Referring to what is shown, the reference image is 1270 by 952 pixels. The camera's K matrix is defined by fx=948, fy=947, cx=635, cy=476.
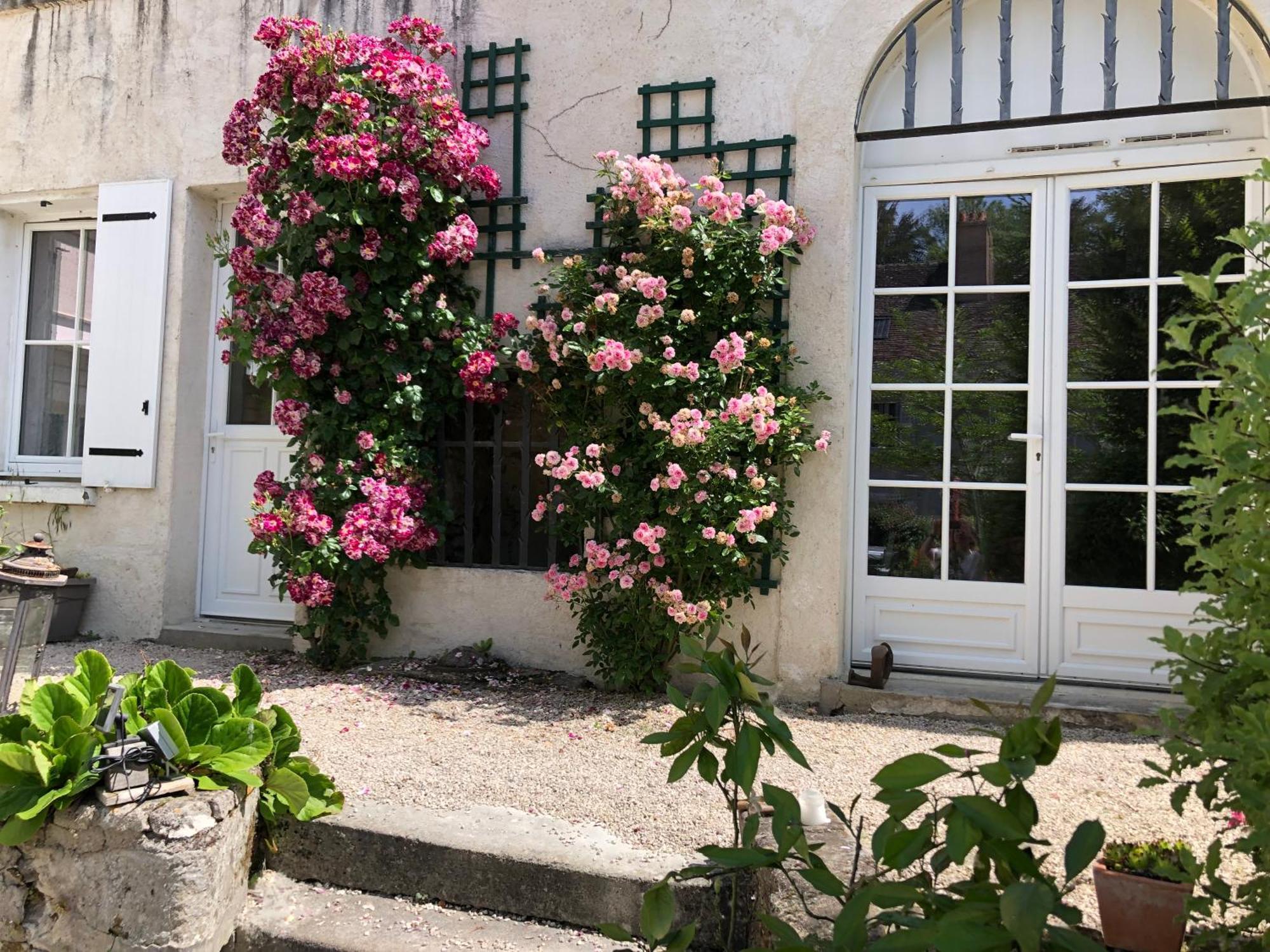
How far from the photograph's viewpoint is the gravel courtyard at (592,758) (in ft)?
9.45

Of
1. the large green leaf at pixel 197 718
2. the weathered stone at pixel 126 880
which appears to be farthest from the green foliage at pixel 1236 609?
the large green leaf at pixel 197 718

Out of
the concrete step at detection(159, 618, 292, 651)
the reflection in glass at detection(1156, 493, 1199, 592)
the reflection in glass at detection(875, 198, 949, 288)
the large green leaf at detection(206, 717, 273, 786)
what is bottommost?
the concrete step at detection(159, 618, 292, 651)

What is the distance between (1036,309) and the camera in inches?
169

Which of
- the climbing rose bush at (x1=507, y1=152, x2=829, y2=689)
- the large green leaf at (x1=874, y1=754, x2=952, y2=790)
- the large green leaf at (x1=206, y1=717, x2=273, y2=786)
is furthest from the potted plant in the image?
the large green leaf at (x1=206, y1=717, x2=273, y2=786)

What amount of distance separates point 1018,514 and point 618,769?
2.22m

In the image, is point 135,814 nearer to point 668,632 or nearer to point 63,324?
point 668,632

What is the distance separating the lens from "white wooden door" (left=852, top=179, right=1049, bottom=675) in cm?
429

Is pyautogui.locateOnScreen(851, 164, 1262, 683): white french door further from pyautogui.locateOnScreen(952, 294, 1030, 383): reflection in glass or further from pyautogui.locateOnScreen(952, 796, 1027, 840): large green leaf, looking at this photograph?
pyautogui.locateOnScreen(952, 796, 1027, 840): large green leaf

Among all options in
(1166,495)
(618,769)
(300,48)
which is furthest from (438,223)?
(1166,495)

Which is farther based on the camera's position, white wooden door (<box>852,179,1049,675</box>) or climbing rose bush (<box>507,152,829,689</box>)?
white wooden door (<box>852,179,1049,675</box>)

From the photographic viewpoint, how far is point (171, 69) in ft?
18.1

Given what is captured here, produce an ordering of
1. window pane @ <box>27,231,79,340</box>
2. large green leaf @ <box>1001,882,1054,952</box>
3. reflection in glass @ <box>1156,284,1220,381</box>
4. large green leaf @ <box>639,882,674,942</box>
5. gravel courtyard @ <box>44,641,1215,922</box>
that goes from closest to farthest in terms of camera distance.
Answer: large green leaf @ <box>1001,882,1054,952</box>
large green leaf @ <box>639,882,674,942</box>
gravel courtyard @ <box>44,641,1215,922</box>
reflection in glass @ <box>1156,284,1220,381</box>
window pane @ <box>27,231,79,340</box>

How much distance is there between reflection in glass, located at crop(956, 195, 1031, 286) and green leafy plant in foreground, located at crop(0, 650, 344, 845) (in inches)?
137

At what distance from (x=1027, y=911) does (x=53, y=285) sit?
679 centimetres
